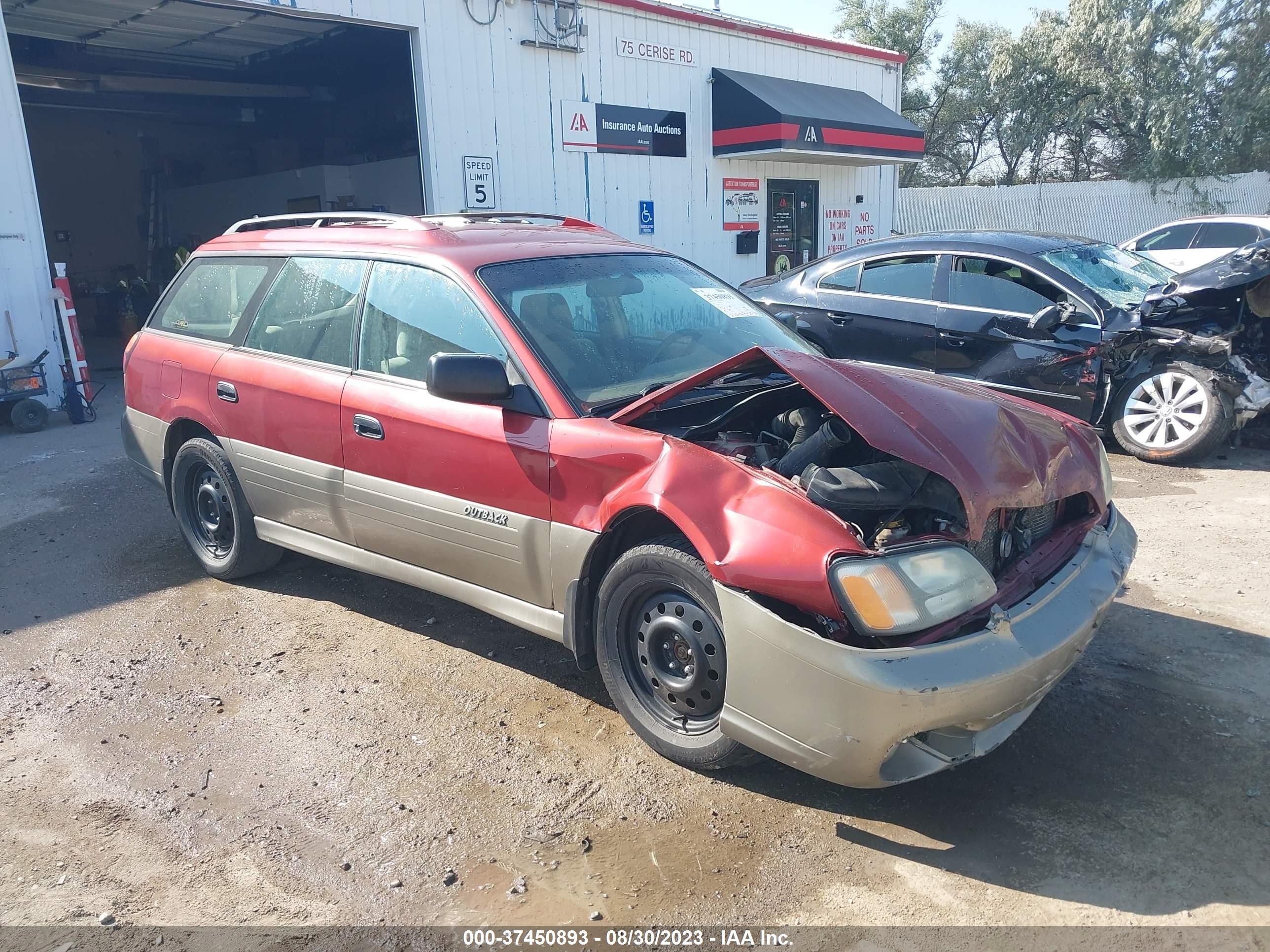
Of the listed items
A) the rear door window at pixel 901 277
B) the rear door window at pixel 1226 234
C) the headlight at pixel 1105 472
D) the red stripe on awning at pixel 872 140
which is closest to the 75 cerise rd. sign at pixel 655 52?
the red stripe on awning at pixel 872 140

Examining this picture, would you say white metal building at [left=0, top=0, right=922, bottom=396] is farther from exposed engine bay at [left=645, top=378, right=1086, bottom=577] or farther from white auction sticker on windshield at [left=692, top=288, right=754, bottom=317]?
exposed engine bay at [left=645, top=378, right=1086, bottom=577]

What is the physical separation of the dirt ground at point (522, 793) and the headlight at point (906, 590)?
0.73 metres

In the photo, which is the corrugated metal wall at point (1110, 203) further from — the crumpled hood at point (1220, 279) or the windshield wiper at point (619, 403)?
the windshield wiper at point (619, 403)

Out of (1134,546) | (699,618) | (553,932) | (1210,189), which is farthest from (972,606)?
(1210,189)

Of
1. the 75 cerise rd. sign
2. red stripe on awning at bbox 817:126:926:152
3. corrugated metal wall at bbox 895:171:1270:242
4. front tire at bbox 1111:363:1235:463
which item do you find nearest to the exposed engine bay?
front tire at bbox 1111:363:1235:463

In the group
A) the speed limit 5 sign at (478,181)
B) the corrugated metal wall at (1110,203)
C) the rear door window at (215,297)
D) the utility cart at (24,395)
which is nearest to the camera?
the rear door window at (215,297)

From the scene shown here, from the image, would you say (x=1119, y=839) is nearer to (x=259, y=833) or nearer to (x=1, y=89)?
(x=259, y=833)

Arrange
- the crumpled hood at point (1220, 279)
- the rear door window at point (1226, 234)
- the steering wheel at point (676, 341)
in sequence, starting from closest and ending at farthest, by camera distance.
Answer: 1. the steering wheel at point (676, 341)
2. the crumpled hood at point (1220, 279)
3. the rear door window at point (1226, 234)

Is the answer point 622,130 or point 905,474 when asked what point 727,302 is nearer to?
point 905,474

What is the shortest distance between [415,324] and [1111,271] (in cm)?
560

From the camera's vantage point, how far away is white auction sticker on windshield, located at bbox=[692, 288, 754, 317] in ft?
14.0

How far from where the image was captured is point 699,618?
2998 mm

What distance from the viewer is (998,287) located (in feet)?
22.6

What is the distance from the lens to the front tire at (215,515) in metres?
4.81
